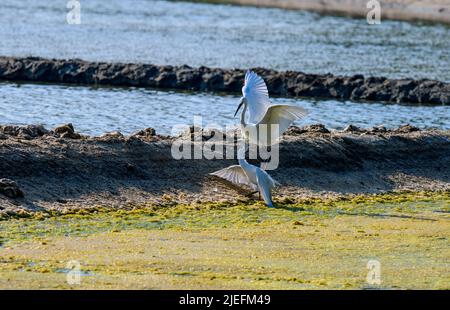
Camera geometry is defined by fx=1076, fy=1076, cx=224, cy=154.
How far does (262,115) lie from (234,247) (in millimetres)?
3668

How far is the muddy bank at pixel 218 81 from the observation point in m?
33.0

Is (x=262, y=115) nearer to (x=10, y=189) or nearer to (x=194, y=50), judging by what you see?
(x=10, y=189)

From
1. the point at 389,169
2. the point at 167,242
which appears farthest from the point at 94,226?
the point at 389,169

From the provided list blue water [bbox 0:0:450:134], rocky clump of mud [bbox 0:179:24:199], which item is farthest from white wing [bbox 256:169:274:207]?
blue water [bbox 0:0:450:134]

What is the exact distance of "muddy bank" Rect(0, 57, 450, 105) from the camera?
108 feet

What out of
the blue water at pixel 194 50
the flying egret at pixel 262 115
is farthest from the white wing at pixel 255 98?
the blue water at pixel 194 50

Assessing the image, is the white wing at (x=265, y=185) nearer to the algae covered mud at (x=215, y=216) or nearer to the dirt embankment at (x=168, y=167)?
the algae covered mud at (x=215, y=216)

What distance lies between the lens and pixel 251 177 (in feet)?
54.0

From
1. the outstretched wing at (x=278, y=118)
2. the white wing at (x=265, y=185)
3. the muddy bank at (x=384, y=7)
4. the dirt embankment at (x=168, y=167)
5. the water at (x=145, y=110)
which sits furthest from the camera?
the muddy bank at (x=384, y=7)

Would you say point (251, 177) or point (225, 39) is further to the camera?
point (225, 39)

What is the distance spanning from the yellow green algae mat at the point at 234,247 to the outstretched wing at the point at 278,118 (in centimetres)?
112

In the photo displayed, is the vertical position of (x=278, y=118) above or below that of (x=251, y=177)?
above

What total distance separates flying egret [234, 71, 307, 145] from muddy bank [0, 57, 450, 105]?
52.1 feet

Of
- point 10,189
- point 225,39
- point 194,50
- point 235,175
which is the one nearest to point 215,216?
point 235,175
